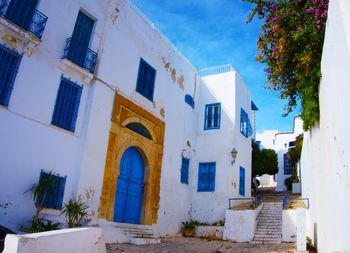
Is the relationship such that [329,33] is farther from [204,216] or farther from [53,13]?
[204,216]

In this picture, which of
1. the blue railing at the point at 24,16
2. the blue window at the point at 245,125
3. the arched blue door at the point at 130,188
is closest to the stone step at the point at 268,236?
the arched blue door at the point at 130,188

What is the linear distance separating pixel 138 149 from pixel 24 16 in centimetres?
574

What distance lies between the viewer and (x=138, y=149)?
12328mm

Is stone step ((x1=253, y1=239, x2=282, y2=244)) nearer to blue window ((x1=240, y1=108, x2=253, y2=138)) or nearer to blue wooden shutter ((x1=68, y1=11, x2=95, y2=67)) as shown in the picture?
blue window ((x1=240, y1=108, x2=253, y2=138))

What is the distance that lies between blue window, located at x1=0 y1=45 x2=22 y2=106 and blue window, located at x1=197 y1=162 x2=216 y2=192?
951cm

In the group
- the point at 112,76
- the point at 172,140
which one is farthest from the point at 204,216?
the point at 112,76

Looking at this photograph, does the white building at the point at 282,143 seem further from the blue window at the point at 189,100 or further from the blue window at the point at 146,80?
the blue window at the point at 146,80

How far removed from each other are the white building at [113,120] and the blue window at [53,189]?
0.12ft

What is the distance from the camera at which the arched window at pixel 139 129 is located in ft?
39.2

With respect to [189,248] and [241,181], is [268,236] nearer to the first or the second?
[189,248]

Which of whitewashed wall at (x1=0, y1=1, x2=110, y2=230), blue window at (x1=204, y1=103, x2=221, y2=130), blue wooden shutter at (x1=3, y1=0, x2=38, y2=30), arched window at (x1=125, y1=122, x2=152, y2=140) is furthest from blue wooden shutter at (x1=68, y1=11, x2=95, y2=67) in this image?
blue window at (x1=204, y1=103, x2=221, y2=130)

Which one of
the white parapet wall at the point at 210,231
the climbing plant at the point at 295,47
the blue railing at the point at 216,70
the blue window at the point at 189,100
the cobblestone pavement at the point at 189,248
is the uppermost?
the blue railing at the point at 216,70

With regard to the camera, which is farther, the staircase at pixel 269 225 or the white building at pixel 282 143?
the white building at pixel 282 143

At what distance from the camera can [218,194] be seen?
584 inches
